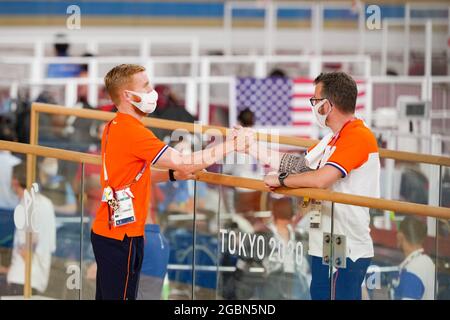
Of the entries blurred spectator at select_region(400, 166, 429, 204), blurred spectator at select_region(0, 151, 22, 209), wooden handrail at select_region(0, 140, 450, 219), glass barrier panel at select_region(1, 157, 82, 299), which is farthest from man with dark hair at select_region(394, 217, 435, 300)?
blurred spectator at select_region(0, 151, 22, 209)

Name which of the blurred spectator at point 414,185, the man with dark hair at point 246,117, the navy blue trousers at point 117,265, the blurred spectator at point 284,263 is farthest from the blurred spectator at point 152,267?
the man with dark hair at point 246,117

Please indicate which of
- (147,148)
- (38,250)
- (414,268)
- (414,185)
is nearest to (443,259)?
(414,268)

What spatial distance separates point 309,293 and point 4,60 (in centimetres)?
928

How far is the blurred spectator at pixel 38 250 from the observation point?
6.61 meters

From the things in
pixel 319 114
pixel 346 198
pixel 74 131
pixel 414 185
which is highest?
pixel 319 114

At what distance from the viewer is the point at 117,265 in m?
4.98

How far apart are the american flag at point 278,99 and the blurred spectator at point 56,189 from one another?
17.2 feet

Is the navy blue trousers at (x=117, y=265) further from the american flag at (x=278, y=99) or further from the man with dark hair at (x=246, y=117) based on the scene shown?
the american flag at (x=278, y=99)

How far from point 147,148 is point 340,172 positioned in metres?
0.85

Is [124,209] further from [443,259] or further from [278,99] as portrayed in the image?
[278,99]

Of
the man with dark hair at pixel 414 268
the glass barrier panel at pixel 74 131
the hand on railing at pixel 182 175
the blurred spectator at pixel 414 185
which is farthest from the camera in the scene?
the glass barrier panel at pixel 74 131

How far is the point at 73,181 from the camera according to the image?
23.8ft
